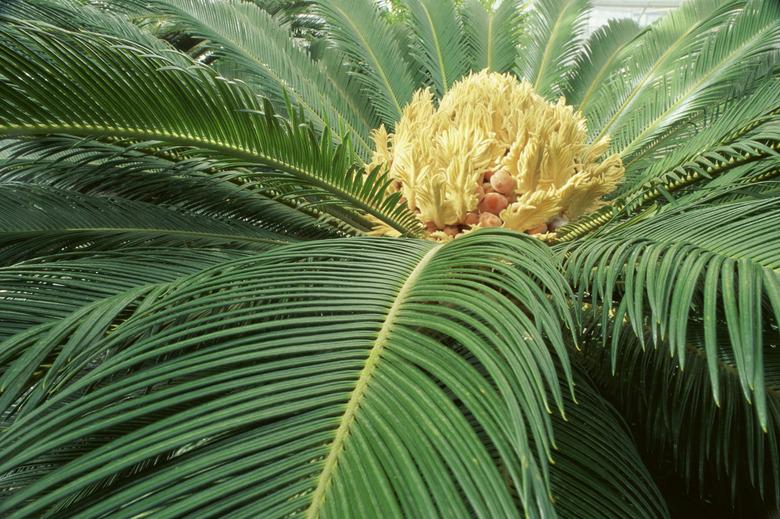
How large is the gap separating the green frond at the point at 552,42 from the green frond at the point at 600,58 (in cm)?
5

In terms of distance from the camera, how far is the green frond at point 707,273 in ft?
1.98

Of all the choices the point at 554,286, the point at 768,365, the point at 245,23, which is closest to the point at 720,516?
the point at 768,365

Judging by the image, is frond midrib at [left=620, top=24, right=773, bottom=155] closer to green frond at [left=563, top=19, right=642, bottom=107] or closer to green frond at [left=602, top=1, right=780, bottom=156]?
green frond at [left=602, top=1, right=780, bottom=156]

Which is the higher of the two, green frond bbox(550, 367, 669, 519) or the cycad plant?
the cycad plant

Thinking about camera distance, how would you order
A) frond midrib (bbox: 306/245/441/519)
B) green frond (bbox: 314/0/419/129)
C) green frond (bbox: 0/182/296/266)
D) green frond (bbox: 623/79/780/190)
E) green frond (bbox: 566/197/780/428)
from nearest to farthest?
frond midrib (bbox: 306/245/441/519) < green frond (bbox: 566/197/780/428) < green frond (bbox: 0/182/296/266) < green frond (bbox: 623/79/780/190) < green frond (bbox: 314/0/419/129)

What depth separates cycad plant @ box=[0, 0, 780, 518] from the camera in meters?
0.53

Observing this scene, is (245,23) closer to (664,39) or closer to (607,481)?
(664,39)

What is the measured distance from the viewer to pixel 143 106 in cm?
109

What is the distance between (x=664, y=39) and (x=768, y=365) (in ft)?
5.50

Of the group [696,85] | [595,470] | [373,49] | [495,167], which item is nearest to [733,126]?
[696,85]

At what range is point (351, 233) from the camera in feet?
5.88

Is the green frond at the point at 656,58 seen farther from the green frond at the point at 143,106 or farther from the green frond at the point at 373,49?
the green frond at the point at 143,106

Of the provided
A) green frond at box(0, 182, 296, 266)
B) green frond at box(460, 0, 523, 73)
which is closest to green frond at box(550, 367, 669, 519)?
green frond at box(0, 182, 296, 266)

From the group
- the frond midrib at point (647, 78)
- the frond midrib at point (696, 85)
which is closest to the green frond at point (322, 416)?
the frond midrib at point (696, 85)
